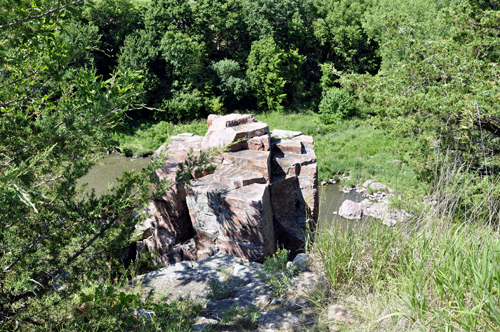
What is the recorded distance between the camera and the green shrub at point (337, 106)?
2188cm

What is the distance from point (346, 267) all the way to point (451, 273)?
953 mm

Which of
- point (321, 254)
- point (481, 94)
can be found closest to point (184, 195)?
point (321, 254)

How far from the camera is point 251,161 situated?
6.31 meters

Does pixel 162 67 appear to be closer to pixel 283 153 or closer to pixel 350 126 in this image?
pixel 350 126

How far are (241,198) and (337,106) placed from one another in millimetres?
17970

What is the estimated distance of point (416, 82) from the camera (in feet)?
26.6

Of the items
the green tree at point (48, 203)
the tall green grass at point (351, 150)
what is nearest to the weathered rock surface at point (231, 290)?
the green tree at point (48, 203)

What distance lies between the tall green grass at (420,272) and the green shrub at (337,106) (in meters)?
18.8

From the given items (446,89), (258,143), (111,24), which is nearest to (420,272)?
(258,143)

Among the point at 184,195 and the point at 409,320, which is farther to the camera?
the point at 184,195

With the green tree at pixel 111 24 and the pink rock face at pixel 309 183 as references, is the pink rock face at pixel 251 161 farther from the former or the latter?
the green tree at pixel 111 24

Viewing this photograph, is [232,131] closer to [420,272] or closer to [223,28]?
[420,272]

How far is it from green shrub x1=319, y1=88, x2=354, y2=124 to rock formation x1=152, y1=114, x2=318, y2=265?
49.2ft

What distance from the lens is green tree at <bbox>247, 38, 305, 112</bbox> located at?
2284cm
